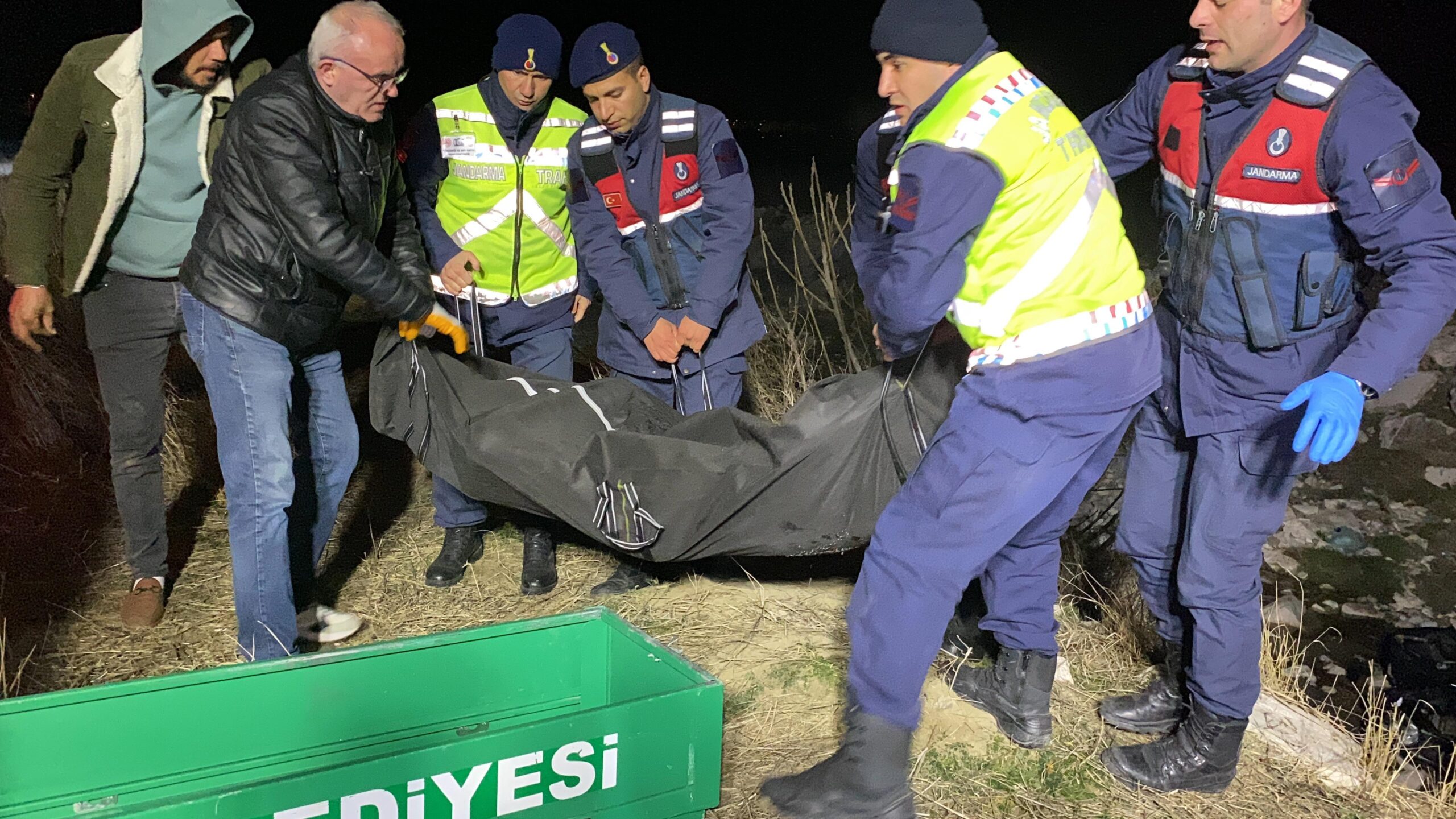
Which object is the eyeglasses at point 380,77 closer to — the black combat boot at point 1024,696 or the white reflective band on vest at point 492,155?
the white reflective band on vest at point 492,155

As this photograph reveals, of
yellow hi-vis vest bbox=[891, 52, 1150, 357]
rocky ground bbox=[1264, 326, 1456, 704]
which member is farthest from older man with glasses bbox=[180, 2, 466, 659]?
rocky ground bbox=[1264, 326, 1456, 704]

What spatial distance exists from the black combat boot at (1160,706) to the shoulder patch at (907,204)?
1.51 m

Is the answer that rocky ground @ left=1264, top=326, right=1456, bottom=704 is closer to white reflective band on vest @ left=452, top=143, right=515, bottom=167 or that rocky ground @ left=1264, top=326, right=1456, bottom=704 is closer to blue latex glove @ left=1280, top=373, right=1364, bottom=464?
blue latex glove @ left=1280, top=373, right=1364, bottom=464

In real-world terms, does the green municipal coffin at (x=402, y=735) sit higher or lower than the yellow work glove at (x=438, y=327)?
lower

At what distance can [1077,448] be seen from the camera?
2.33 metres

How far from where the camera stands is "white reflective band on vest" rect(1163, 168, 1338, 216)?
238 centimetres

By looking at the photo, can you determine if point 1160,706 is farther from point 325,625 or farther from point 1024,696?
point 325,625

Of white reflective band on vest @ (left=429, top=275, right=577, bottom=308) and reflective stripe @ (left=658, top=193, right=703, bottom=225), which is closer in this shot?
reflective stripe @ (left=658, top=193, right=703, bottom=225)

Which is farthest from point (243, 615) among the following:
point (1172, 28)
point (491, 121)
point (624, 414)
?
point (1172, 28)

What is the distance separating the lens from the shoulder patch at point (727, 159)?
136 inches

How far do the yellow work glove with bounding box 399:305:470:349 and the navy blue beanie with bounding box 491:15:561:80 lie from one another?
33.0 inches

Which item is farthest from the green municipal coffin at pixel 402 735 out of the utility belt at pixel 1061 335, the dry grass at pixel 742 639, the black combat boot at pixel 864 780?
the utility belt at pixel 1061 335

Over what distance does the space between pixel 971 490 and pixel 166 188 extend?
8.04 ft

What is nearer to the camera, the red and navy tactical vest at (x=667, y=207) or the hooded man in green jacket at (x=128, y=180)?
the hooded man in green jacket at (x=128, y=180)
